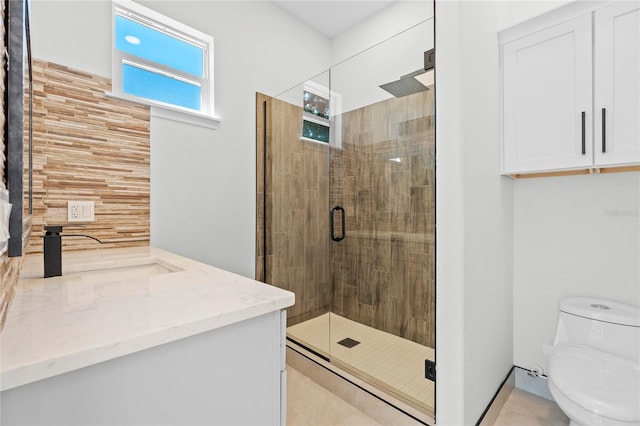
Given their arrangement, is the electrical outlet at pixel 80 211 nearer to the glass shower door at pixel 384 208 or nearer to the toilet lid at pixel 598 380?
the glass shower door at pixel 384 208

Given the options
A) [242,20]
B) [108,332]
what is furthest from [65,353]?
[242,20]

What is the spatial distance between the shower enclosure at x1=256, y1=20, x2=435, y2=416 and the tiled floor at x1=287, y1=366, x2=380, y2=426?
24 centimetres

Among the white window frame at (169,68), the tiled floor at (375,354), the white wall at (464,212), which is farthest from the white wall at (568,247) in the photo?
the white window frame at (169,68)

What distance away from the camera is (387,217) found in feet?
7.75

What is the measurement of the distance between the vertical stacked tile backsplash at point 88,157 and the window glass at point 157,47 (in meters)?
0.34

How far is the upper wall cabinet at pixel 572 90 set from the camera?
54.8 inches

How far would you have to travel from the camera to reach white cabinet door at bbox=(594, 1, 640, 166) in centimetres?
137

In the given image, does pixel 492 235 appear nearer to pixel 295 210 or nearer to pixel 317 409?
pixel 317 409

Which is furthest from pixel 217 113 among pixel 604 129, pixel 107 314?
pixel 604 129

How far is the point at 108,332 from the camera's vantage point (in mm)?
561

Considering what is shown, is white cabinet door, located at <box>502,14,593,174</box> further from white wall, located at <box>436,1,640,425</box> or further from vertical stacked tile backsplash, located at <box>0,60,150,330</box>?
vertical stacked tile backsplash, located at <box>0,60,150,330</box>

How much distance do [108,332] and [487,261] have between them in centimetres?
163

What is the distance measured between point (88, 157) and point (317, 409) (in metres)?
1.92

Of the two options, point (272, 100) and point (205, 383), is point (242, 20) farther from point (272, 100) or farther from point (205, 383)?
point (205, 383)
